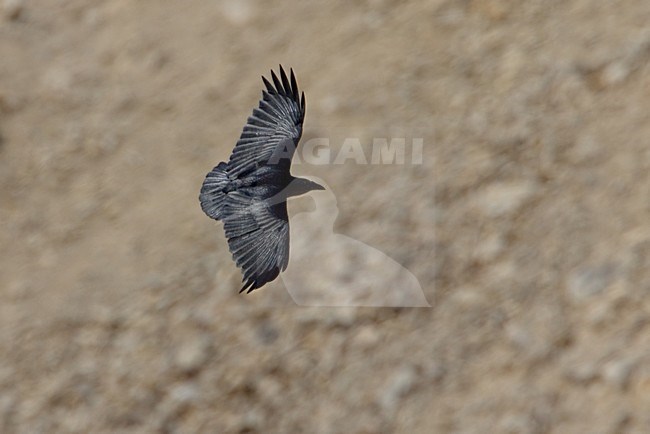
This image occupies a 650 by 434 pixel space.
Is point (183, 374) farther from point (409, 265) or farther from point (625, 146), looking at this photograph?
point (625, 146)

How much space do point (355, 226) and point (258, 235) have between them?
1918 mm

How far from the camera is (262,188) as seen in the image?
24.2ft

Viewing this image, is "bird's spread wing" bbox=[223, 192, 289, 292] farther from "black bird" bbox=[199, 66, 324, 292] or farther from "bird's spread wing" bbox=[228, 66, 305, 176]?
"bird's spread wing" bbox=[228, 66, 305, 176]

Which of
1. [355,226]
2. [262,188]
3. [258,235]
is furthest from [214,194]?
[355,226]

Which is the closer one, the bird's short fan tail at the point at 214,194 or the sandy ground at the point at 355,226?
the bird's short fan tail at the point at 214,194

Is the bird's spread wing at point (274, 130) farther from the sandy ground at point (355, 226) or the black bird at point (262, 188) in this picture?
the sandy ground at point (355, 226)

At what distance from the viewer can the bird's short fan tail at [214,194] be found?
758cm

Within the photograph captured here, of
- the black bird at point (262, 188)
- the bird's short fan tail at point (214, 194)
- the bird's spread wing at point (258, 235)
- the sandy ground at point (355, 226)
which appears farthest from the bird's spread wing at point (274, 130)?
the sandy ground at point (355, 226)

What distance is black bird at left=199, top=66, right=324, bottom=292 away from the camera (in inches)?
286

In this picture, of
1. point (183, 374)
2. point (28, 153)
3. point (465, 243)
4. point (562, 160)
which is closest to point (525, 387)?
point (465, 243)

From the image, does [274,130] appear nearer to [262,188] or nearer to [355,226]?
[262,188]

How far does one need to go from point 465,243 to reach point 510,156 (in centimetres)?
89

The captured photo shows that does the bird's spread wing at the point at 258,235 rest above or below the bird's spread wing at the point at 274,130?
below

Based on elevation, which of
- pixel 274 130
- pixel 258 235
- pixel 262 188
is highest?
pixel 274 130
